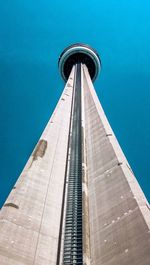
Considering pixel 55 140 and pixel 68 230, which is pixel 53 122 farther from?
pixel 68 230

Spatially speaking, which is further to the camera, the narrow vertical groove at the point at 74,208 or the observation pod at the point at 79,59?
the observation pod at the point at 79,59

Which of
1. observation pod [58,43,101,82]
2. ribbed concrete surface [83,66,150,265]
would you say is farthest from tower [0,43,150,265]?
observation pod [58,43,101,82]

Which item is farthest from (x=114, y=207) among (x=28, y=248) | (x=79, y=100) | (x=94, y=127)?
(x=79, y=100)

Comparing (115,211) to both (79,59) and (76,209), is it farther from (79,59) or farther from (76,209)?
(79,59)

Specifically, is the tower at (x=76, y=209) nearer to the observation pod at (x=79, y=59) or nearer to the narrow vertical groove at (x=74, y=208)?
the narrow vertical groove at (x=74, y=208)

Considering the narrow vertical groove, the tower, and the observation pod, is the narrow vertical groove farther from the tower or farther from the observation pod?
the observation pod

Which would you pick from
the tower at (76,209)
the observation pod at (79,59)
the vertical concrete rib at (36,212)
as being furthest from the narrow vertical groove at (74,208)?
the observation pod at (79,59)

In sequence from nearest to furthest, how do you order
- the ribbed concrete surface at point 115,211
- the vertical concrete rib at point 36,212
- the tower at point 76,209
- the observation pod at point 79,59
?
the ribbed concrete surface at point 115,211 → the tower at point 76,209 → the vertical concrete rib at point 36,212 → the observation pod at point 79,59

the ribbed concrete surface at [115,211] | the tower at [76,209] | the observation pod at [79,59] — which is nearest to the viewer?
the ribbed concrete surface at [115,211]
